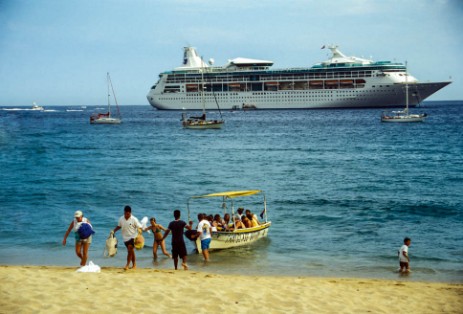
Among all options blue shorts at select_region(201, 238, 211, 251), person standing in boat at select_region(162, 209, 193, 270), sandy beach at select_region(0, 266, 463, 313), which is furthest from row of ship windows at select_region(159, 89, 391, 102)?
sandy beach at select_region(0, 266, 463, 313)

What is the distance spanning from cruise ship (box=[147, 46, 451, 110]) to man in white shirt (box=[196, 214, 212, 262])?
297 ft

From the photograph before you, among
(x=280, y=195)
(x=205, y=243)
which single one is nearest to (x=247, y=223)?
(x=205, y=243)

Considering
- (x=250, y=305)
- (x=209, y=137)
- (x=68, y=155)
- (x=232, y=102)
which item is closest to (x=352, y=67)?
(x=232, y=102)

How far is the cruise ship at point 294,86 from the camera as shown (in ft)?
367

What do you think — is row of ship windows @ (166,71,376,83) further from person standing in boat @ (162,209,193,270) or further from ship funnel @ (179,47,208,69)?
person standing in boat @ (162,209,193,270)

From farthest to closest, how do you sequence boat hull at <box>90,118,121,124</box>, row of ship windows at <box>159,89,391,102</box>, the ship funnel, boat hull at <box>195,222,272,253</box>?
the ship funnel → row of ship windows at <box>159,89,391,102</box> → boat hull at <box>90,118,121,124</box> → boat hull at <box>195,222,272,253</box>

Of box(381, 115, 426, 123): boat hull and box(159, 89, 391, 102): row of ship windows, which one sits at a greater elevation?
box(159, 89, 391, 102): row of ship windows

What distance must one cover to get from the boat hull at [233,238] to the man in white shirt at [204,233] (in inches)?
12.5

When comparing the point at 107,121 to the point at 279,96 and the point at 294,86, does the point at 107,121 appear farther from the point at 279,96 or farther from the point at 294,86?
the point at 294,86

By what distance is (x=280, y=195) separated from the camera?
27.9 meters

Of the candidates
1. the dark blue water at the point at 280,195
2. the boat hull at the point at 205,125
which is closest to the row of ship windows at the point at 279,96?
the boat hull at the point at 205,125

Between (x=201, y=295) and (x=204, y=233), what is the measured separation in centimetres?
544

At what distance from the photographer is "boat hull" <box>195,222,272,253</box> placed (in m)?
17.1

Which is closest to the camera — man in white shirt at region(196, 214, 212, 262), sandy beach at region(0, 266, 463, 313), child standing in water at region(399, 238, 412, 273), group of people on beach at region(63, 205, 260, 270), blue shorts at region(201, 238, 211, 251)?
sandy beach at region(0, 266, 463, 313)
